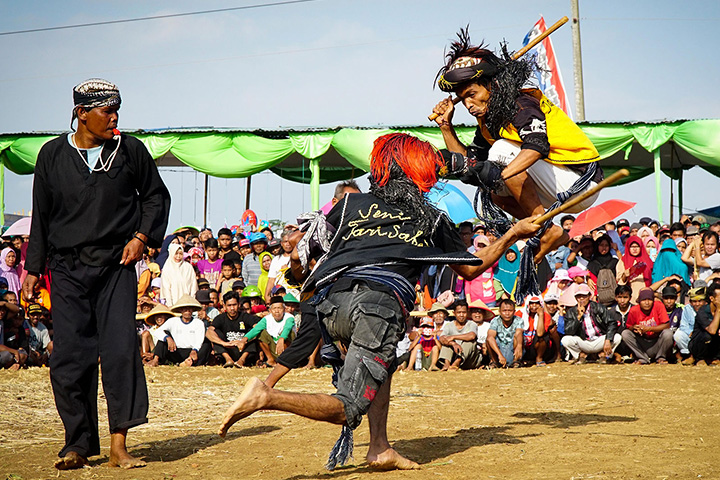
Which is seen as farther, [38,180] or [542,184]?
[542,184]

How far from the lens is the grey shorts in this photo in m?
4.27

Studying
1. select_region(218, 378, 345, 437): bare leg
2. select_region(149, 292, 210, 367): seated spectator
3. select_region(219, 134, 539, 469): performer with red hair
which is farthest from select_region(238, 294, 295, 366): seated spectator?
select_region(218, 378, 345, 437): bare leg

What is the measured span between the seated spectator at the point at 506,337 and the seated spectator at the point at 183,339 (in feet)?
14.0

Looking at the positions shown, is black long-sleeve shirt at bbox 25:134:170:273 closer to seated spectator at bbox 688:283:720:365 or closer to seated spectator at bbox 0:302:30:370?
seated spectator at bbox 0:302:30:370

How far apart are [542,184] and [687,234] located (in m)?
8.84

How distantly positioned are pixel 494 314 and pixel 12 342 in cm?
698

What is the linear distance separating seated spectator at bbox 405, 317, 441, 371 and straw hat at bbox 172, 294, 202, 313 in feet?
10.8

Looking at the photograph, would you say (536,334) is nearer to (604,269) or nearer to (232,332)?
(604,269)

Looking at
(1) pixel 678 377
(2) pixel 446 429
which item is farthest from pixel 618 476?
(1) pixel 678 377

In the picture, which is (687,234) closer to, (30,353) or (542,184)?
(542,184)

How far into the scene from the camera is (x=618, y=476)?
4.32m

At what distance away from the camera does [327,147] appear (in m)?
16.9

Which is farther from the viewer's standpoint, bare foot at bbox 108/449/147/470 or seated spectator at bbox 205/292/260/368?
seated spectator at bbox 205/292/260/368

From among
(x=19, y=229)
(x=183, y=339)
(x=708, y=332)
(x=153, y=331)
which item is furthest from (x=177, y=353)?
(x=708, y=332)
